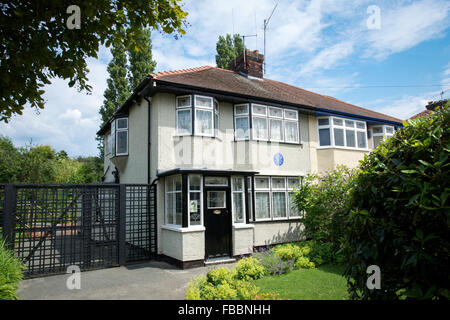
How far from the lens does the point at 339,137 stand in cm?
1445

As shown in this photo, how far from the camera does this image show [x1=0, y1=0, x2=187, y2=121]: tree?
4.97 meters

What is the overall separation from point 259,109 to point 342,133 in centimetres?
512

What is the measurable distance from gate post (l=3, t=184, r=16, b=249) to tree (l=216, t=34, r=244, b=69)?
2348 centimetres

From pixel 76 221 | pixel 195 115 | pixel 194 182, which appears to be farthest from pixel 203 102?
pixel 76 221

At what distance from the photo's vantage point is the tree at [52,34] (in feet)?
16.3

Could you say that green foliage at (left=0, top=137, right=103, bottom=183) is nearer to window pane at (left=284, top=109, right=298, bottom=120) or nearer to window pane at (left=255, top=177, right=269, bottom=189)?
window pane at (left=255, top=177, right=269, bottom=189)

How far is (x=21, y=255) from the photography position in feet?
28.5

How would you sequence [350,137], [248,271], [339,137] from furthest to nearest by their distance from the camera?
[350,137]
[339,137]
[248,271]

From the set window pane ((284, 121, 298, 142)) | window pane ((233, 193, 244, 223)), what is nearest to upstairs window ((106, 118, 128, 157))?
window pane ((233, 193, 244, 223))

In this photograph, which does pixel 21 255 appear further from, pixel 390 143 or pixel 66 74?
pixel 390 143

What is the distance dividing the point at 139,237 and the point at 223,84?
7096 millimetres

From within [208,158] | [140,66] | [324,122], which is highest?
[140,66]

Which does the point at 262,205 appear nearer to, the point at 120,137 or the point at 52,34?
the point at 120,137
